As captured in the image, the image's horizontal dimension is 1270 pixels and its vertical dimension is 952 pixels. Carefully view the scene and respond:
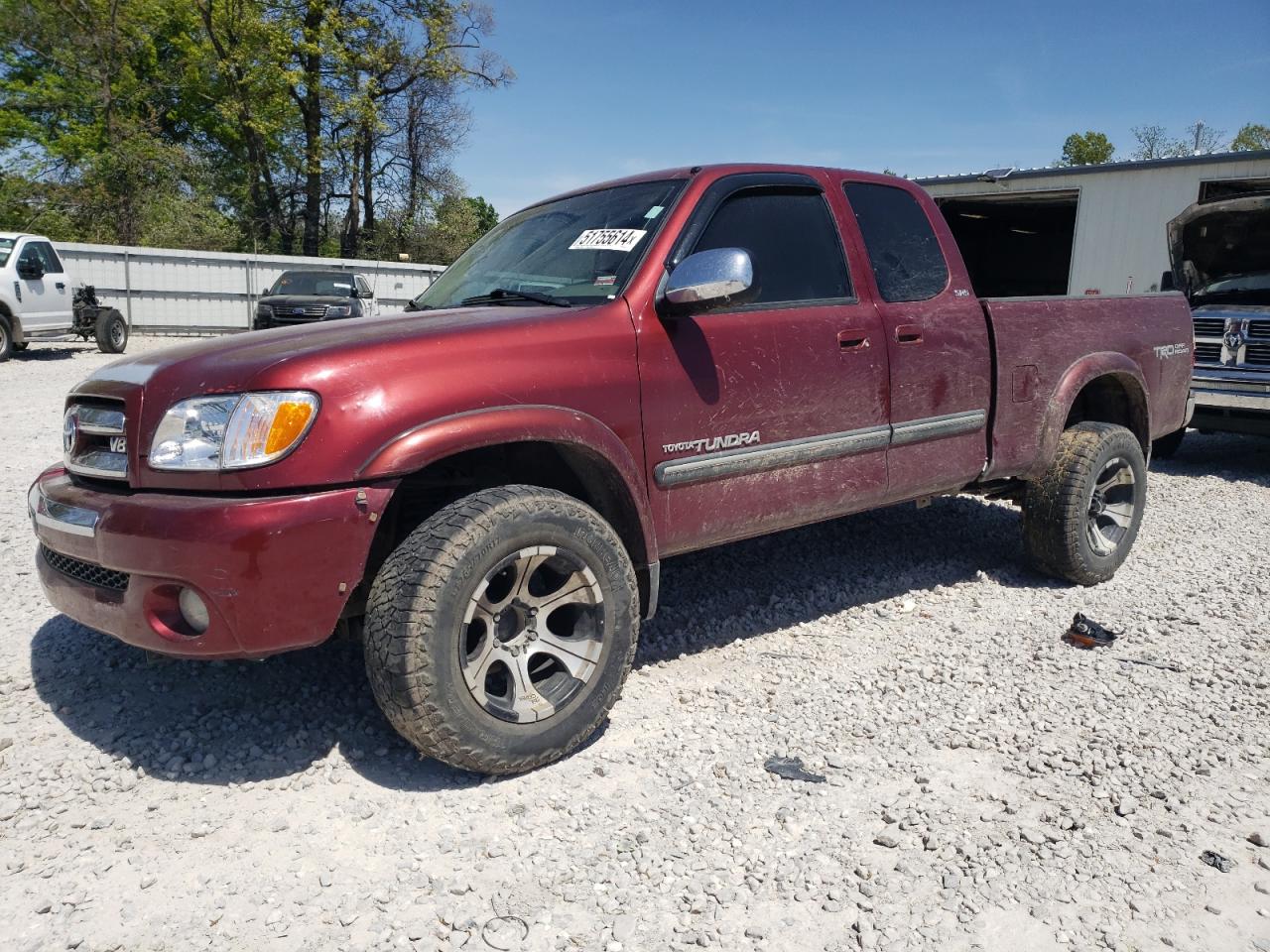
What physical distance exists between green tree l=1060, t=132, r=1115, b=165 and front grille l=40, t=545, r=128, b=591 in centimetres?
7137

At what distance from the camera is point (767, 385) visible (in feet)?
11.5

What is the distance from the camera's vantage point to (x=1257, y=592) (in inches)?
188

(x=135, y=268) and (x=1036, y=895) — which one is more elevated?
(x=135, y=268)

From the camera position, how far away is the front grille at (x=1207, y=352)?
335 inches

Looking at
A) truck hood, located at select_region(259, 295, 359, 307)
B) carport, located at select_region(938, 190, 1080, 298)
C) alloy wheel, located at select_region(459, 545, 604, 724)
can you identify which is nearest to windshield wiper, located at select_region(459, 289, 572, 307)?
alloy wheel, located at select_region(459, 545, 604, 724)

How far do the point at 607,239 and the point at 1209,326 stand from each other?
7478 millimetres

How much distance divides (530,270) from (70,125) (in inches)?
1443

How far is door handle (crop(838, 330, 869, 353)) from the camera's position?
374 cm

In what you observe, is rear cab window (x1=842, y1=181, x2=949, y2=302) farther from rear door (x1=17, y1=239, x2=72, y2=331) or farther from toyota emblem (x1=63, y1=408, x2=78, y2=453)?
rear door (x1=17, y1=239, x2=72, y2=331)

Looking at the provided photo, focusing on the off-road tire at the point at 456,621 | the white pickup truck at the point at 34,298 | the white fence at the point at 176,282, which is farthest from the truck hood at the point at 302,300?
the off-road tire at the point at 456,621

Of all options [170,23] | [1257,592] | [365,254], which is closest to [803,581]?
[1257,592]

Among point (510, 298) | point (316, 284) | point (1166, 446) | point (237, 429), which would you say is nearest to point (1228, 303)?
point (1166, 446)

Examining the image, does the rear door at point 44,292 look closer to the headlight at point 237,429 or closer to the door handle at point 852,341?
the headlight at point 237,429

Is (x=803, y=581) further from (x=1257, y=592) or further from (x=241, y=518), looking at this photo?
(x=241, y=518)
